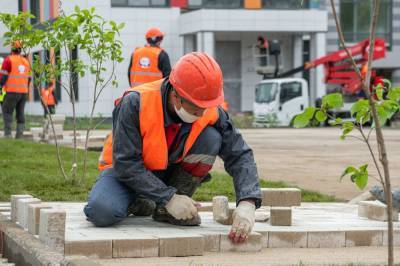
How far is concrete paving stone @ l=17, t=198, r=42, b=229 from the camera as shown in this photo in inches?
242

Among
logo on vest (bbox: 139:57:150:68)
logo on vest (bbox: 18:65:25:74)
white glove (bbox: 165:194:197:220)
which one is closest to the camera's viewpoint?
white glove (bbox: 165:194:197:220)

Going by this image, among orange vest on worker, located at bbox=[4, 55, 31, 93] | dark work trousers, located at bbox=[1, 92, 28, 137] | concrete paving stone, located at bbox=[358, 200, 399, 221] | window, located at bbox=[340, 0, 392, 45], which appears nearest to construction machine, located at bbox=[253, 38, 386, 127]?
window, located at bbox=[340, 0, 392, 45]

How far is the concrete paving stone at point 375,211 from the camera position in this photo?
23.8 ft

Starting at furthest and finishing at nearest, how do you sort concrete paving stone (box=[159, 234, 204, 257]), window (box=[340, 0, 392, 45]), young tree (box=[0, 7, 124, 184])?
window (box=[340, 0, 392, 45]) < young tree (box=[0, 7, 124, 184]) < concrete paving stone (box=[159, 234, 204, 257])

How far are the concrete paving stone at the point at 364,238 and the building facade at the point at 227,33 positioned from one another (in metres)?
32.1

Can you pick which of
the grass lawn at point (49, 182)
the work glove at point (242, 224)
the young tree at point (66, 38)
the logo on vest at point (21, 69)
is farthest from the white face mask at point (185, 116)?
Result: the logo on vest at point (21, 69)

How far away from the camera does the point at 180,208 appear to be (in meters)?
5.99

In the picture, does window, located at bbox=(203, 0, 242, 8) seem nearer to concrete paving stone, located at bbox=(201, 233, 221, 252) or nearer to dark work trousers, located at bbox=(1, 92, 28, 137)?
dark work trousers, located at bbox=(1, 92, 28, 137)

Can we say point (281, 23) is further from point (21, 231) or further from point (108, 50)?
point (21, 231)

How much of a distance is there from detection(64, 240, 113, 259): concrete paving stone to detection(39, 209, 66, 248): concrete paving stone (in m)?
0.05

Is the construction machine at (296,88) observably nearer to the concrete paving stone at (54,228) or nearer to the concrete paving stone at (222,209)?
the concrete paving stone at (222,209)

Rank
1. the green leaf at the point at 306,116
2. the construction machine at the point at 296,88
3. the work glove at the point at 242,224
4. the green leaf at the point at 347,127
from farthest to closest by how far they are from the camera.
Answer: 1. the construction machine at the point at 296,88
2. the work glove at the point at 242,224
3. the green leaf at the point at 347,127
4. the green leaf at the point at 306,116

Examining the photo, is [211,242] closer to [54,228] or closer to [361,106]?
[54,228]

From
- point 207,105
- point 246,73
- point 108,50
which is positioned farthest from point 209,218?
point 246,73
